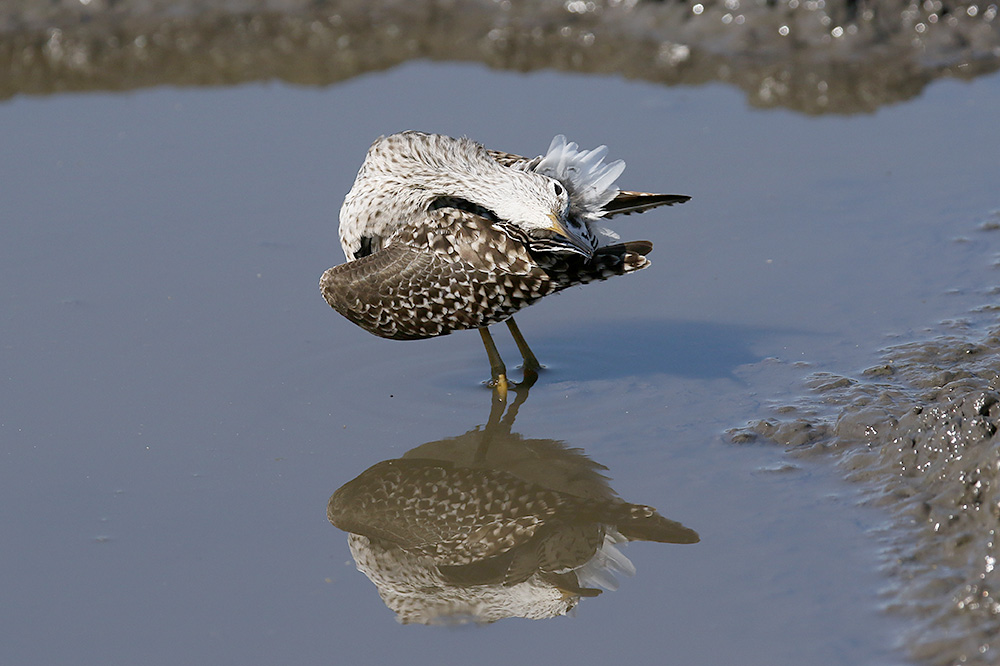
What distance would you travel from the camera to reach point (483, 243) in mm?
5617

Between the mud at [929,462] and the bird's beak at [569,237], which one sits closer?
the mud at [929,462]

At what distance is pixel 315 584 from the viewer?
4.66 metres

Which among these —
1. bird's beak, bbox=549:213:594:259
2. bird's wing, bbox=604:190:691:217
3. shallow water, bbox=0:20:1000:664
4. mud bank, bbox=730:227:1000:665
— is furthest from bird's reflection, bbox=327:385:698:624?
bird's wing, bbox=604:190:691:217

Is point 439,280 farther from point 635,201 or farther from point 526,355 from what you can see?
point 635,201

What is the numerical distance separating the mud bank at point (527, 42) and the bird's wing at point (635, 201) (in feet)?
9.91

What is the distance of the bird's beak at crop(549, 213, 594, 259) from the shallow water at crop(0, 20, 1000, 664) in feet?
2.85

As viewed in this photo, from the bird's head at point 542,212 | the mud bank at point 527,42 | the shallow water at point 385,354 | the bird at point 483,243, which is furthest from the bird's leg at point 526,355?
the mud bank at point 527,42

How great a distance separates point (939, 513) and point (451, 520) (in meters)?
2.02

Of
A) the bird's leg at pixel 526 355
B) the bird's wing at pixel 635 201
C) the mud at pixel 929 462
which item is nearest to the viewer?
the mud at pixel 929 462

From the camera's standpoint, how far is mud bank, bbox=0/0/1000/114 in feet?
29.0

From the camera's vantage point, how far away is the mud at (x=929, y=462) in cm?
411

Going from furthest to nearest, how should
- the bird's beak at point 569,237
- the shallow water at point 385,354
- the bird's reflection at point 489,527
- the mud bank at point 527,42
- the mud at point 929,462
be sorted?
the mud bank at point 527,42 → the bird's beak at point 569,237 → the bird's reflection at point 489,527 → the shallow water at point 385,354 → the mud at point 929,462

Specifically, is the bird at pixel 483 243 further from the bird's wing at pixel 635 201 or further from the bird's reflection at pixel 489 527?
the bird's reflection at pixel 489 527

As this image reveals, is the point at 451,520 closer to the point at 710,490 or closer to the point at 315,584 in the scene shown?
the point at 315,584
